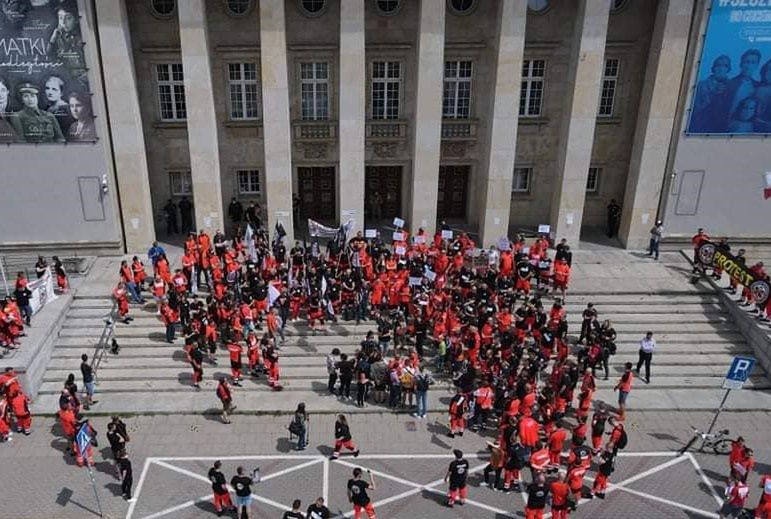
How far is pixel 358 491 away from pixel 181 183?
1796 cm

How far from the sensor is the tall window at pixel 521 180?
94.4 ft

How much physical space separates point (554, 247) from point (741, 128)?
8.03m

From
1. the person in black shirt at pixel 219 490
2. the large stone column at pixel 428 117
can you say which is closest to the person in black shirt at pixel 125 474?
the person in black shirt at pixel 219 490

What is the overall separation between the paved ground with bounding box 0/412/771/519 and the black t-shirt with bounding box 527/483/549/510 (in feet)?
5.55

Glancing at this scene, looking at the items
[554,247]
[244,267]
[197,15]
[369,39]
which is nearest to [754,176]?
[554,247]

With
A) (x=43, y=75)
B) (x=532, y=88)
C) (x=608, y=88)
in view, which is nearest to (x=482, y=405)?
(x=532, y=88)

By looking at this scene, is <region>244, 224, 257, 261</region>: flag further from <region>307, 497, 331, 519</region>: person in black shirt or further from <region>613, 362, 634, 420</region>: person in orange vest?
<region>613, 362, 634, 420</region>: person in orange vest

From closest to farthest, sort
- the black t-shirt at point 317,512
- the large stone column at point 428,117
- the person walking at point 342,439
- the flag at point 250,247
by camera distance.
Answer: the black t-shirt at point 317,512
the person walking at point 342,439
the flag at point 250,247
the large stone column at point 428,117

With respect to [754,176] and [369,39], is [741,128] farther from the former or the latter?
[369,39]

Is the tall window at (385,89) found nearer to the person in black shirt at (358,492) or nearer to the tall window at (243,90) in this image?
the tall window at (243,90)

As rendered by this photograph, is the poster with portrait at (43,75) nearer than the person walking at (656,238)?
Yes

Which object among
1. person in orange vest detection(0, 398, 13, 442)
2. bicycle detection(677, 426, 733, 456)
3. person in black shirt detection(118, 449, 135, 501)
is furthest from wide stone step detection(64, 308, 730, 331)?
person in black shirt detection(118, 449, 135, 501)

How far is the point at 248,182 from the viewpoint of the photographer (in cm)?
2844

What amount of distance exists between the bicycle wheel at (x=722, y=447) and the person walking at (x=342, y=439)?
939 centimetres
